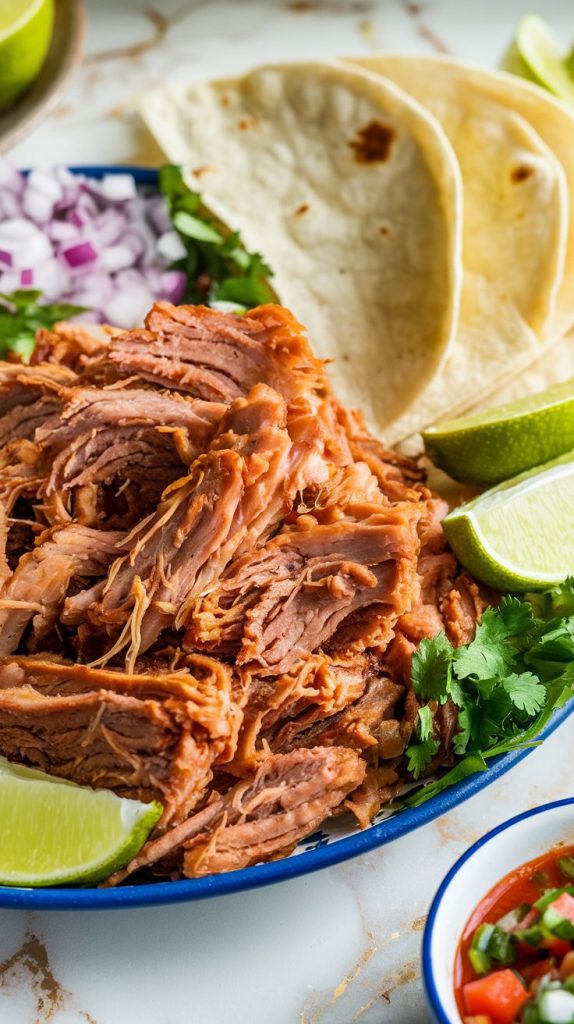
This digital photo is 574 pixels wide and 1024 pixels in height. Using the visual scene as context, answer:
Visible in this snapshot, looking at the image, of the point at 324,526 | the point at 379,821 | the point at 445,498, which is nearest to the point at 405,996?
the point at 379,821

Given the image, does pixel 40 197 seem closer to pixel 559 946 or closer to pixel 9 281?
pixel 9 281

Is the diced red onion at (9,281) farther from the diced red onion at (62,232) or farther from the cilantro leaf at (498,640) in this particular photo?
the cilantro leaf at (498,640)

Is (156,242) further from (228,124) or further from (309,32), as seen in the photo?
(309,32)

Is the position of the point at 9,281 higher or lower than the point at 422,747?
lower

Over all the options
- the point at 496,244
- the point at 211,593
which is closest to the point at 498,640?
the point at 211,593

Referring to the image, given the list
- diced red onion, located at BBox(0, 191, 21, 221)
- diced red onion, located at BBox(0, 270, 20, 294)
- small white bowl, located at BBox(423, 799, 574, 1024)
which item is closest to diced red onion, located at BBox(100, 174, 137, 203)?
diced red onion, located at BBox(0, 191, 21, 221)

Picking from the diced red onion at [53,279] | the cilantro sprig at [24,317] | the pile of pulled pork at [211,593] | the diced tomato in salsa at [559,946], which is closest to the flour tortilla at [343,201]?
the diced red onion at [53,279]
